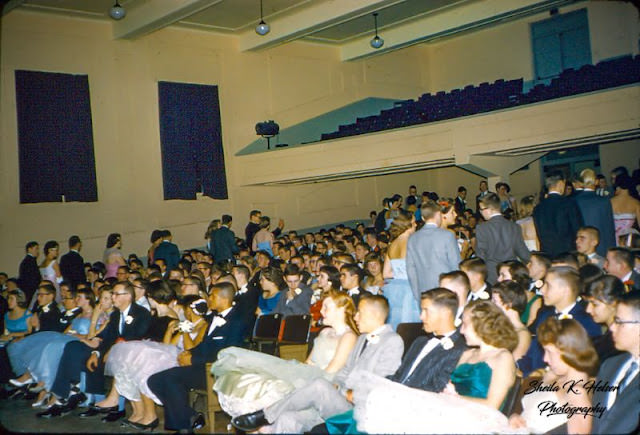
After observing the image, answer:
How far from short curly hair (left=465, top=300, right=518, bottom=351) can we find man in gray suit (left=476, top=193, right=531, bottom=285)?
6.36 feet

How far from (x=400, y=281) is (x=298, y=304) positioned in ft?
3.42

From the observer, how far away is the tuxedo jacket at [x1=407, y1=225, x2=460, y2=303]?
481 centimetres

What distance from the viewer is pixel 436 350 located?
375 cm

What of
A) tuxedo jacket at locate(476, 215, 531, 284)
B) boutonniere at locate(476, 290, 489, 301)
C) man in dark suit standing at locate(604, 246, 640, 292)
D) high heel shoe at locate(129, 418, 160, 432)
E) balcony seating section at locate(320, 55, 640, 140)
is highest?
balcony seating section at locate(320, 55, 640, 140)

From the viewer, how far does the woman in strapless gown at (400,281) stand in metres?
5.29

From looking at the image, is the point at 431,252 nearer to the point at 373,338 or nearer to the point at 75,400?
the point at 373,338

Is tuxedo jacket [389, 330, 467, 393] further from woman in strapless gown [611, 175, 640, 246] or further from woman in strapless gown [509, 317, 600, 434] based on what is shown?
woman in strapless gown [611, 175, 640, 246]

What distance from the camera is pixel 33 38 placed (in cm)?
1176

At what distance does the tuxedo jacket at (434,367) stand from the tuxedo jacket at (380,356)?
0.08 metres

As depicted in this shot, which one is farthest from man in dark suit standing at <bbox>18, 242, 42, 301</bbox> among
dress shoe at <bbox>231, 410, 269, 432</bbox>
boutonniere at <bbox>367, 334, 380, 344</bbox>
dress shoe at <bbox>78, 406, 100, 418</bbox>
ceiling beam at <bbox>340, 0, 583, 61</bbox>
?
ceiling beam at <bbox>340, 0, 583, 61</bbox>

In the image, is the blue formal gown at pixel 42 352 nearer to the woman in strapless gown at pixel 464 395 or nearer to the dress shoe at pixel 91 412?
the dress shoe at pixel 91 412

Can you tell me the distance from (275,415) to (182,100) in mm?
10518

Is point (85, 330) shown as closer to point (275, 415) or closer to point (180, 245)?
point (275, 415)

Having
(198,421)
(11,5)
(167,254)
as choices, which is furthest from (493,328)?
(11,5)
